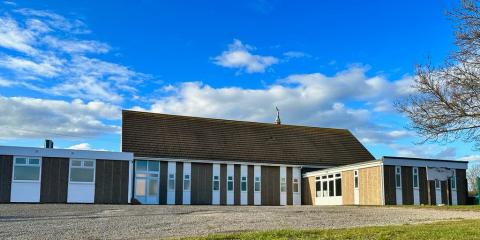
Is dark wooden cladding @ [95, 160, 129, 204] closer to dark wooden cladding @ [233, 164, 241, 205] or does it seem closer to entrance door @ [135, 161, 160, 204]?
entrance door @ [135, 161, 160, 204]

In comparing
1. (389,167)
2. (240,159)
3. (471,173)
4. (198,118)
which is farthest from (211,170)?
(471,173)

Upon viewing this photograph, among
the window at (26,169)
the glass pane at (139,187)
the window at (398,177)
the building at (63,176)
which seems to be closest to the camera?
the building at (63,176)

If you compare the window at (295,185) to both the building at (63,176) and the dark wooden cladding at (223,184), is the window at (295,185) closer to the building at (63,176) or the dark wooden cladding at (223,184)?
the dark wooden cladding at (223,184)

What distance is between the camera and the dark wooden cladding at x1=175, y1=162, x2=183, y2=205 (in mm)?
33281

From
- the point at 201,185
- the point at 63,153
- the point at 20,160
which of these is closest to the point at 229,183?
the point at 201,185

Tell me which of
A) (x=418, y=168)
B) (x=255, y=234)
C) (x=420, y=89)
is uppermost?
(x=420, y=89)

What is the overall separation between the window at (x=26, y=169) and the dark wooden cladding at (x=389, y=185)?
62.0ft

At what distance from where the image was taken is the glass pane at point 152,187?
32562 mm

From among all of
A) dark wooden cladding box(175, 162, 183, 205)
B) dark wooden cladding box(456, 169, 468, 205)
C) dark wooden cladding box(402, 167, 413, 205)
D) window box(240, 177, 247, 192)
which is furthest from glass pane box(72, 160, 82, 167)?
dark wooden cladding box(456, 169, 468, 205)

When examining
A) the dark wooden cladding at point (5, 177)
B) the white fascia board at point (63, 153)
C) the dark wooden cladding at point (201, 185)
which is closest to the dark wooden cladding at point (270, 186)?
the dark wooden cladding at point (201, 185)

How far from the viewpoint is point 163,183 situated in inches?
1299

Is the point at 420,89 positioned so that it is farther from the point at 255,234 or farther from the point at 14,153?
the point at 14,153

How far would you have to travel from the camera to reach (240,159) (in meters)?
36.2

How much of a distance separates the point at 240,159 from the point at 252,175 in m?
1.37
